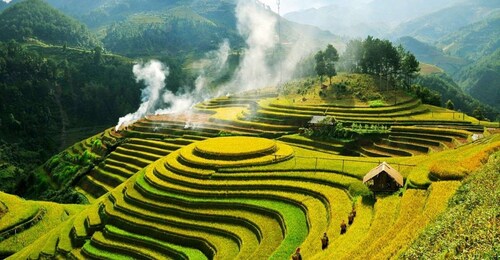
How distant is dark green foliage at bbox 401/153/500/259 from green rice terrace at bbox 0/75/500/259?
18cm

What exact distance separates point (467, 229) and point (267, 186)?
17.1 meters

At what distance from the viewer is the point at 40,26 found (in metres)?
160

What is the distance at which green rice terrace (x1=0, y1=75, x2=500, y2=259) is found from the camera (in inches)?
785

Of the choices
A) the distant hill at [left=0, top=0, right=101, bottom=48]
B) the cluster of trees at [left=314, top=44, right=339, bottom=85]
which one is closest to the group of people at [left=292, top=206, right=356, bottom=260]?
the cluster of trees at [left=314, top=44, right=339, bottom=85]

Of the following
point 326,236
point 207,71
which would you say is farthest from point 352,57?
point 207,71

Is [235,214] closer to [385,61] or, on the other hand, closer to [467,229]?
[467,229]

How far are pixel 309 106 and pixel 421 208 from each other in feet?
114

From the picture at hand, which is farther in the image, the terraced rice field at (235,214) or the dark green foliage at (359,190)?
the dark green foliage at (359,190)

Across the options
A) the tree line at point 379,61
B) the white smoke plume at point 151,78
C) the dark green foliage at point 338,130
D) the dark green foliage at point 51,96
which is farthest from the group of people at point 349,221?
the white smoke plume at point 151,78

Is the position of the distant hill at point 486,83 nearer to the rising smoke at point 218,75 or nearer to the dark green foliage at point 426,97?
the rising smoke at point 218,75

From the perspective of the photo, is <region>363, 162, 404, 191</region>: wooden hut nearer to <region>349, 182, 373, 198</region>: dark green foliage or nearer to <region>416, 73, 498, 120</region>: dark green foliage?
<region>349, 182, 373, 198</region>: dark green foliage

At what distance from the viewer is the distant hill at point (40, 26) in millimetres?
152125

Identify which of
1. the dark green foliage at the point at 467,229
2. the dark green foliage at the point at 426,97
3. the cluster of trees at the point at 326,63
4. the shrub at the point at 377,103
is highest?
the cluster of trees at the point at 326,63

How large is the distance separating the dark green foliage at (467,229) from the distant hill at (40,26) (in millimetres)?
164853
